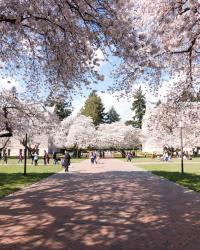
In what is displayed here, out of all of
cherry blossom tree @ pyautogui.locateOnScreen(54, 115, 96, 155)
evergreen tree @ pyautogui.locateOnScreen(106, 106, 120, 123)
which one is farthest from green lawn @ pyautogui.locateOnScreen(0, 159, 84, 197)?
evergreen tree @ pyautogui.locateOnScreen(106, 106, 120, 123)

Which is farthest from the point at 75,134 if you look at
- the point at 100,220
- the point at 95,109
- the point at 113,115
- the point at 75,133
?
the point at 100,220

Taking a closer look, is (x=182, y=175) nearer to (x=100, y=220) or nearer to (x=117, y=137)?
(x=100, y=220)

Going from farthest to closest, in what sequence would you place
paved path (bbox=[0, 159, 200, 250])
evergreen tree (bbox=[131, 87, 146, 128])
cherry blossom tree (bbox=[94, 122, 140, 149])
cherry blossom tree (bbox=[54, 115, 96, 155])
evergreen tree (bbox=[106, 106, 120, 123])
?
evergreen tree (bbox=[106, 106, 120, 123]), evergreen tree (bbox=[131, 87, 146, 128]), cherry blossom tree (bbox=[94, 122, 140, 149]), cherry blossom tree (bbox=[54, 115, 96, 155]), paved path (bbox=[0, 159, 200, 250])

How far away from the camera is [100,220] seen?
10.7m

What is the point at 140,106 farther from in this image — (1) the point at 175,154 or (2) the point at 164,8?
(2) the point at 164,8

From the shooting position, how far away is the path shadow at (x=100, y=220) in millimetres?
8148

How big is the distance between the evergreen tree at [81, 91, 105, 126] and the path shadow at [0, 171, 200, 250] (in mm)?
91565

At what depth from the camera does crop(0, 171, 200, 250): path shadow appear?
815 cm

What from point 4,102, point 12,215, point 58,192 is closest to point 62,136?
point 4,102

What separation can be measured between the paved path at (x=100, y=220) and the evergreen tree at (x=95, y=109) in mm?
91636

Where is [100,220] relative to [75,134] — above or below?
below

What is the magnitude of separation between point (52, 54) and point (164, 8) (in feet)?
17.1

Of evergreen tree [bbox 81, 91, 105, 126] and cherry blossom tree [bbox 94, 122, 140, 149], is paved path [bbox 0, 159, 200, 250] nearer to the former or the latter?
cherry blossom tree [bbox 94, 122, 140, 149]

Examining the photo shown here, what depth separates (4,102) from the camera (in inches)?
1069
